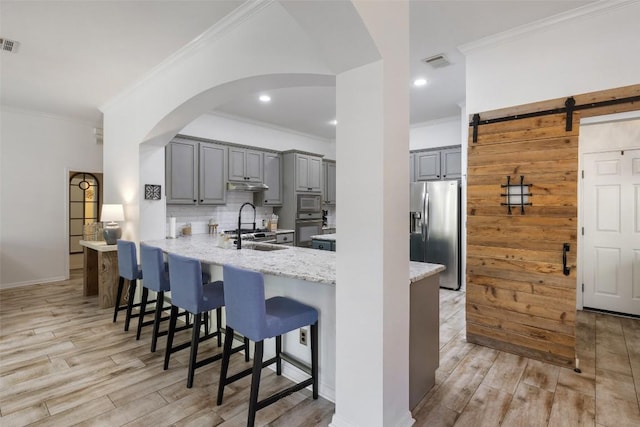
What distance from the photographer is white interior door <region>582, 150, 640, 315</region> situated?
3.93 m

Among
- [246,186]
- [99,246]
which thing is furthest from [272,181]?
[99,246]

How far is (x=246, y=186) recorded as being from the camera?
5.43 m

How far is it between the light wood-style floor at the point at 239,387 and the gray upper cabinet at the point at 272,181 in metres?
3.04

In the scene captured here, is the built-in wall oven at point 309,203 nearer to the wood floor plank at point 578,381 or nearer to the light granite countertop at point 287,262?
the light granite countertop at point 287,262

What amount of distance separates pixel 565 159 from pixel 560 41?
101 cm

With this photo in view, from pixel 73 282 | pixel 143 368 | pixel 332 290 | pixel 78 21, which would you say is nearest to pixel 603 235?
pixel 332 290

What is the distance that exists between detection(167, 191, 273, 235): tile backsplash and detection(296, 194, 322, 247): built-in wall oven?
0.69 meters

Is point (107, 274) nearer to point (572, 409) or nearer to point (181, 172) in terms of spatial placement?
point (181, 172)

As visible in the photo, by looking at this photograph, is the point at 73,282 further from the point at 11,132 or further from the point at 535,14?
the point at 535,14

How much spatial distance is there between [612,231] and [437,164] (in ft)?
8.60

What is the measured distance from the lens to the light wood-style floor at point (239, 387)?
6.75 ft

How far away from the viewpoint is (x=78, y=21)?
2.79 m

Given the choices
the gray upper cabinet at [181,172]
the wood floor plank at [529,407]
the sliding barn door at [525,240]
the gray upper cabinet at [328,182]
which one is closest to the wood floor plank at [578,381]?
the sliding barn door at [525,240]

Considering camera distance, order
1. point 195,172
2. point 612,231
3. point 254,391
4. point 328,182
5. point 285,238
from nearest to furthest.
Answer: point 254,391, point 612,231, point 195,172, point 285,238, point 328,182
